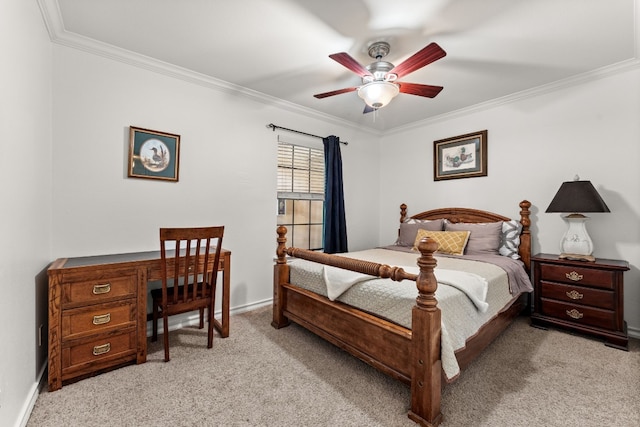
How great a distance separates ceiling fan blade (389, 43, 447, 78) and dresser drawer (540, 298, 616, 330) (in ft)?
8.20

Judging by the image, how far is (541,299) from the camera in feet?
9.04

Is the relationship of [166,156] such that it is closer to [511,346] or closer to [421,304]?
[421,304]

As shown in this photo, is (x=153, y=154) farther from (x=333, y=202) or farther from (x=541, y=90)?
(x=541, y=90)

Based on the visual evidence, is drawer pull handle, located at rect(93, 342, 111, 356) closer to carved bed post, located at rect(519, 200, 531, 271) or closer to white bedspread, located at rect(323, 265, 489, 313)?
white bedspread, located at rect(323, 265, 489, 313)

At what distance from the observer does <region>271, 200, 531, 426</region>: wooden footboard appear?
1.51 meters

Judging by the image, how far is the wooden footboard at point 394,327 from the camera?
1.51 m

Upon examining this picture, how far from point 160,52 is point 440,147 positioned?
348 centimetres

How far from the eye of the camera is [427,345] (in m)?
1.50

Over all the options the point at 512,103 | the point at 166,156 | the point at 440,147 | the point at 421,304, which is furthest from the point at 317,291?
the point at 512,103

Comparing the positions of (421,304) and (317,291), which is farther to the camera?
(317,291)

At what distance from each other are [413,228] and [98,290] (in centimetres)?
336

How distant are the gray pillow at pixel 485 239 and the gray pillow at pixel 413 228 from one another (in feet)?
1.37

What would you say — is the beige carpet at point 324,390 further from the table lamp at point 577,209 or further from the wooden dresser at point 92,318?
the table lamp at point 577,209

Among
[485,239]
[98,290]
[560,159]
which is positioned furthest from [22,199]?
[560,159]
